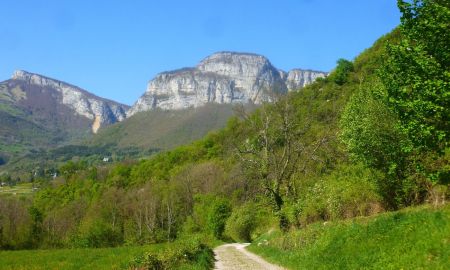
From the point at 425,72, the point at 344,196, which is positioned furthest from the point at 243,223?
the point at 425,72

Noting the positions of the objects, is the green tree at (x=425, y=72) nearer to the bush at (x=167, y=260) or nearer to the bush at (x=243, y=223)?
the bush at (x=167, y=260)

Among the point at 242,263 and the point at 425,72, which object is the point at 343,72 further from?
the point at 425,72

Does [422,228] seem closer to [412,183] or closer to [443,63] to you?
[443,63]

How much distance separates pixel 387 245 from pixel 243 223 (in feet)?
203

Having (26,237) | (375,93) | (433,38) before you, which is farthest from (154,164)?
(433,38)

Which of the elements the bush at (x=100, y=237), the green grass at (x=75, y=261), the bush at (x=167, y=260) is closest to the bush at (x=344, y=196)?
the bush at (x=167, y=260)

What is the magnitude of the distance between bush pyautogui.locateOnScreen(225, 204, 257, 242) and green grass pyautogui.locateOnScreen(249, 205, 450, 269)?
49436mm

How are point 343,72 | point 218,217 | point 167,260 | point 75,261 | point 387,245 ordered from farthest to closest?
point 343,72 → point 218,217 → point 75,261 → point 167,260 → point 387,245

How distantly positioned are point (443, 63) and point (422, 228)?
6373mm

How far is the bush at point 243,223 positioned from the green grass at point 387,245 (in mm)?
49436

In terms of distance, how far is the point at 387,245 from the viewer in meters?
17.8

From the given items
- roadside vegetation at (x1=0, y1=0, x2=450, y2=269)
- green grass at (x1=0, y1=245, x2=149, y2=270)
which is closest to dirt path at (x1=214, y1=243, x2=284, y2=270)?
roadside vegetation at (x1=0, y1=0, x2=450, y2=269)

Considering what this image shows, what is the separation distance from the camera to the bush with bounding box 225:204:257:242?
77375 mm

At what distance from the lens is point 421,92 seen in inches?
703
